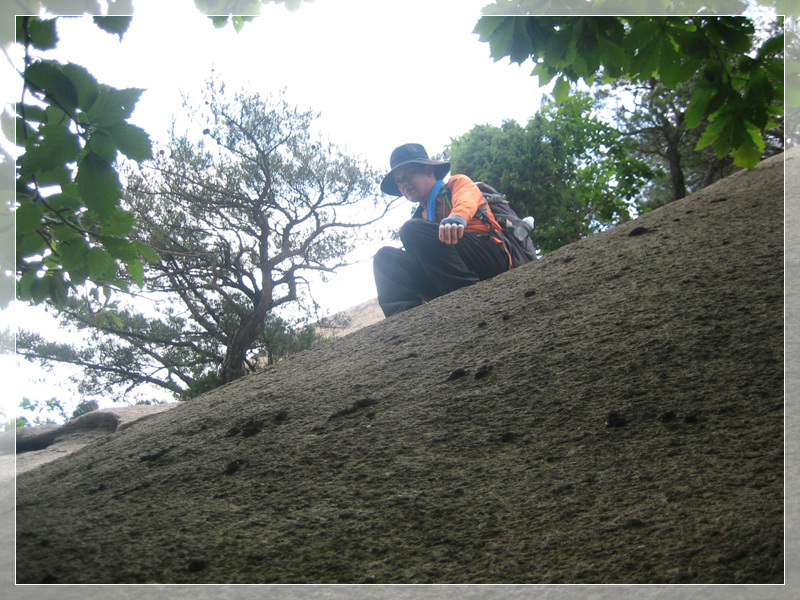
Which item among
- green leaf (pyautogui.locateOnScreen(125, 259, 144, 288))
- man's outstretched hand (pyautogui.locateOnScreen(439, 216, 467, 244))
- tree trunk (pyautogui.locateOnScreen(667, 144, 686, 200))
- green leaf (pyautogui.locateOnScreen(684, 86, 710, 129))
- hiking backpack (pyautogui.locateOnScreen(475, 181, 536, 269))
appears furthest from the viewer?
tree trunk (pyautogui.locateOnScreen(667, 144, 686, 200))

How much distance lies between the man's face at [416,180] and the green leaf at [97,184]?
7.17 feet

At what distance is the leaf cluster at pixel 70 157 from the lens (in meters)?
1.01

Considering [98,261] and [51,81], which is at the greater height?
[51,81]

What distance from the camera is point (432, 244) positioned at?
2898 mm

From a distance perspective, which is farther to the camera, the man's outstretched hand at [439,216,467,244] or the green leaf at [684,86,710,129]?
the man's outstretched hand at [439,216,467,244]

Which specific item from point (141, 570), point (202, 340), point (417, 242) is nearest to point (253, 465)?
point (141, 570)

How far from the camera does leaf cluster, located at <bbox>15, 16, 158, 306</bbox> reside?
101 centimetres

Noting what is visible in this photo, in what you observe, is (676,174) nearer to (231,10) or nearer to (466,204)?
(466,204)

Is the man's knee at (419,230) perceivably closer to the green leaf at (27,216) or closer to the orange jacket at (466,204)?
the orange jacket at (466,204)

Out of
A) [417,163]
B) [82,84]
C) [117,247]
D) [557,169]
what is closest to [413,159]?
[417,163]

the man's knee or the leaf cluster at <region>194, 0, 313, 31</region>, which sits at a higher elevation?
the leaf cluster at <region>194, 0, 313, 31</region>

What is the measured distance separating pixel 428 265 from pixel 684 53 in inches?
61.5

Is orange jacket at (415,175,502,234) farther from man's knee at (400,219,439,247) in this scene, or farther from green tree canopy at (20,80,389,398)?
green tree canopy at (20,80,389,398)

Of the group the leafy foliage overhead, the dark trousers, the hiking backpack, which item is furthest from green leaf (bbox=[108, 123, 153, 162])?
the hiking backpack
